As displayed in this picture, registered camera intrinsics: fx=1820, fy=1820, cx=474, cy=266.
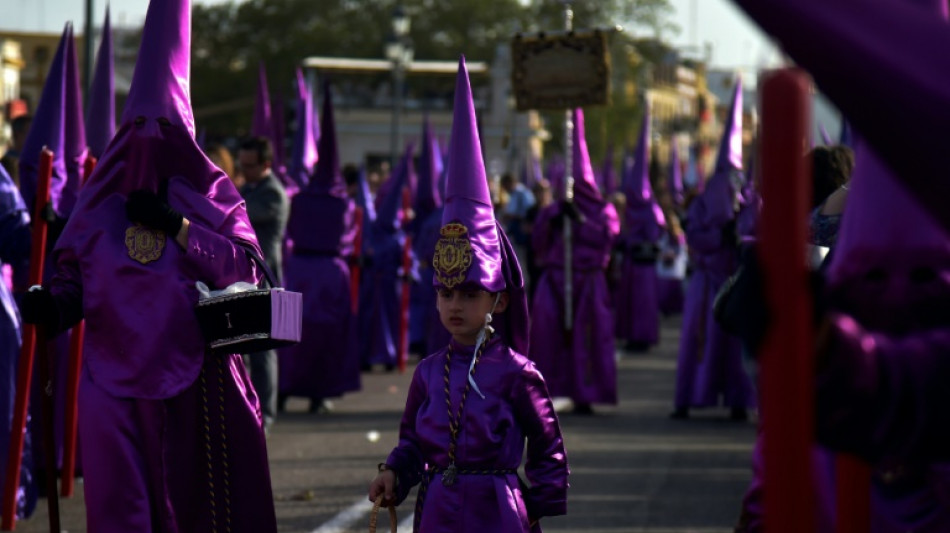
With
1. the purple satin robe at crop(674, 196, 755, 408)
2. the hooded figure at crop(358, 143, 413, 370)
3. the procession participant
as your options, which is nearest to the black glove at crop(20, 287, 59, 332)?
the procession participant

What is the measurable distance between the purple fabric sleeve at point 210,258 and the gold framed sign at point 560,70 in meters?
9.30

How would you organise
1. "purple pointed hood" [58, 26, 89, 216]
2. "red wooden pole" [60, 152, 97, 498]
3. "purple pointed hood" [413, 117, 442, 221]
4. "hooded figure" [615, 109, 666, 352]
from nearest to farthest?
"red wooden pole" [60, 152, 97, 498], "purple pointed hood" [58, 26, 89, 216], "purple pointed hood" [413, 117, 442, 221], "hooded figure" [615, 109, 666, 352]

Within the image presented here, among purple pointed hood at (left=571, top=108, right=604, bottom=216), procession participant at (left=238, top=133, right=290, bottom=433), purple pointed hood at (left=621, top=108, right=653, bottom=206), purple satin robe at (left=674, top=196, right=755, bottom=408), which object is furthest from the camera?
purple pointed hood at (left=621, top=108, right=653, bottom=206)

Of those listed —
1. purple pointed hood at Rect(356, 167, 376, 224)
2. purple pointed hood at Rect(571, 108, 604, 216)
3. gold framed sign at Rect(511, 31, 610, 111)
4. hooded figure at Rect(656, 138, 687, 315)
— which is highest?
gold framed sign at Rect(511, 31, 610, 111)

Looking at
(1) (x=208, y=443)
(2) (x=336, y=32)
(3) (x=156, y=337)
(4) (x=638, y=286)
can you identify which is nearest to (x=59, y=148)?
(3) (x=156, y=337)

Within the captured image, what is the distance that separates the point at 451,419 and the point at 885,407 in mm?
2807

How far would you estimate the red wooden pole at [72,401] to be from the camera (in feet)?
29.2

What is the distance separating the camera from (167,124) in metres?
6.34

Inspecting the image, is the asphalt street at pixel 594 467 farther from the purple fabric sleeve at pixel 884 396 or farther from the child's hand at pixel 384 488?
the purple fabric sleeve at pixel 884 396

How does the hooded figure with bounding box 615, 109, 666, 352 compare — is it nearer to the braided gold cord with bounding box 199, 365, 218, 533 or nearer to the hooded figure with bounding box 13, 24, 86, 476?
the hooded figure with bounding box 13, 24, 86, 476

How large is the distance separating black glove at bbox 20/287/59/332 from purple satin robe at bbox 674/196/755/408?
8555 millimetres

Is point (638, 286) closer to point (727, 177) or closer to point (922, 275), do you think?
point (727, 177)

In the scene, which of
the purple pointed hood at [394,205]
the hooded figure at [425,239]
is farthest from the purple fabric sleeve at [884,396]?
the purple pointed hood at [394,205]

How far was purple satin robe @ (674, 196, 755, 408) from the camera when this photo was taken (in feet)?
46.8
